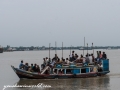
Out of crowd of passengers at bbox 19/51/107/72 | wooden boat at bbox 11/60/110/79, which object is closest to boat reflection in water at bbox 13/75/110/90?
wooden boat at bbox 11/60/110/79

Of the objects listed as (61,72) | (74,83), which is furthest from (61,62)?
(74,83)

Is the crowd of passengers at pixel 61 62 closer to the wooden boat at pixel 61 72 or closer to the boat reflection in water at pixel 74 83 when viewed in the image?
the wooden boat at pixel 61 72

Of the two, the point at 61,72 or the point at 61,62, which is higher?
the point at 61,62

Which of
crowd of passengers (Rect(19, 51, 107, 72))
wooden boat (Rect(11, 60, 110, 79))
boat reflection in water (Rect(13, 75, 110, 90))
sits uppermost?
crowd of passengers (Rect(19, 51, 107, 72))

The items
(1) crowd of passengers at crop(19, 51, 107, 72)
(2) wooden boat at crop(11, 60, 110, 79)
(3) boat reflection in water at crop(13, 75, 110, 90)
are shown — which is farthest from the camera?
(1) crowd of passengers at crop(19, 51, 107, 72)

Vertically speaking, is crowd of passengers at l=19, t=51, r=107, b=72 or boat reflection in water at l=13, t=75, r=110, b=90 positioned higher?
crowd of passengers at l=19, t=51, r=107, b=72

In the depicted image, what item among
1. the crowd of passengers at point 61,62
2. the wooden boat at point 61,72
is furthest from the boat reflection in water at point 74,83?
the crowd of passengers at point 61,62

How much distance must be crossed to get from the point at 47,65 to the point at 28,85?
Result: 11.9 feet

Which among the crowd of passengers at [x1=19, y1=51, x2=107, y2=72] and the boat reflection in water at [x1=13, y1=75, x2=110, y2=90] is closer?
the boat reflection in water at [x1=13, y1=75, x2=110, y2=90]

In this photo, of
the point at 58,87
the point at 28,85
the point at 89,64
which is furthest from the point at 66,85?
the point at 89,64

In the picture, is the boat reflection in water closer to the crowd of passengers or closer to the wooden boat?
the wooden boat

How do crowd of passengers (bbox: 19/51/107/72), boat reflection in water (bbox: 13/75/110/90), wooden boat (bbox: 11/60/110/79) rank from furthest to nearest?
crowd of passengers (bbox: 19/51/107/72) < wooden boat (bbox: 11/60/110/79) < boat reflection in water (bbox: 13/75/110/90)

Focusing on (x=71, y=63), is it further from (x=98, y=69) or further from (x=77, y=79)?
(x=98, y=69)

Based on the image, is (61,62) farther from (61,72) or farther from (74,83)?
(74,83)
